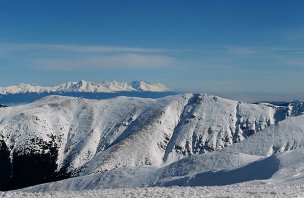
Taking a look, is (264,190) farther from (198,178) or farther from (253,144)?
(253,144)

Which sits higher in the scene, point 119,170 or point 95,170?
point 119,170

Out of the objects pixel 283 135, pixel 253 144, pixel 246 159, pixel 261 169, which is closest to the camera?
pixel 261 169

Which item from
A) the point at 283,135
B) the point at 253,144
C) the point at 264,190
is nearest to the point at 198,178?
the point at 264,190

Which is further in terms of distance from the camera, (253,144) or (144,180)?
(253,144)

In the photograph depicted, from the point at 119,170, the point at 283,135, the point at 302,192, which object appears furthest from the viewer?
the point at 283,135

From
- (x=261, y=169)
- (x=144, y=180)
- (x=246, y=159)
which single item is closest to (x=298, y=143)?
(x=246, y=159)

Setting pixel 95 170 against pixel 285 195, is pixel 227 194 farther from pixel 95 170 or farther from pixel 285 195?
pixel 95 170

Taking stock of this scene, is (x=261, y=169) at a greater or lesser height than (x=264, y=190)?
lesser

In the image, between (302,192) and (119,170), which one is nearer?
(302,192)

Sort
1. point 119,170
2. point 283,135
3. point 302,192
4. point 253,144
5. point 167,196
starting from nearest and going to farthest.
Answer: point 167,196 → point 302,192 → point 119,170 → point 253,144 → point 283,135

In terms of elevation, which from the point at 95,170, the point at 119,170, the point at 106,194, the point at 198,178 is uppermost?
the point at 106,194
